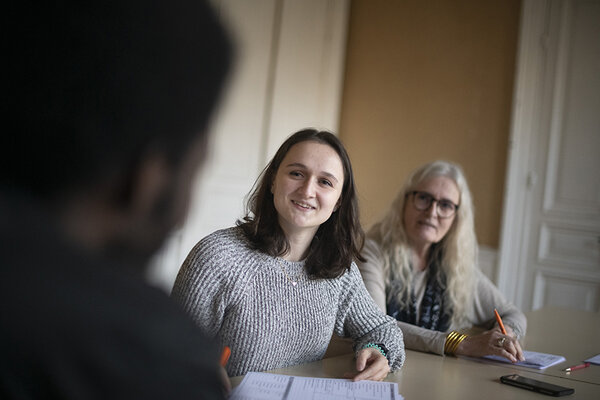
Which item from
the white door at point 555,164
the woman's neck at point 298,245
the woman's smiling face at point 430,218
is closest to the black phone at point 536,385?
the woman's neck at point 298,245

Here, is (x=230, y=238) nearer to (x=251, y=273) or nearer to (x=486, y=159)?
(x=251, y=273)

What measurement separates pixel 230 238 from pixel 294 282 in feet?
0.73

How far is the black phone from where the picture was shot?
152 centimetres

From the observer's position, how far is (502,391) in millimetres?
1524

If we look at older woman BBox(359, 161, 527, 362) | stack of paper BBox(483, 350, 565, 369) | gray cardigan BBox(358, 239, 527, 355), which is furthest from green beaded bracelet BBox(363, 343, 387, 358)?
older woman BBox(359, 161, 527, 362)

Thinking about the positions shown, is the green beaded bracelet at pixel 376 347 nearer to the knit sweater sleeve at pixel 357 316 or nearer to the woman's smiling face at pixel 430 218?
the knit sweater sleeve at pixel 357 316

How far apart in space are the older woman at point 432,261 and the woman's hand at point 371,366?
0.67m

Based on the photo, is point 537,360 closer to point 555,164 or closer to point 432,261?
point 432,261

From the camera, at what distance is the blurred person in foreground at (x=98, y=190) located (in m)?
0.40

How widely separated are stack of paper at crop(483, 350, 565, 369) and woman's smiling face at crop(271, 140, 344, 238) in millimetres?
708

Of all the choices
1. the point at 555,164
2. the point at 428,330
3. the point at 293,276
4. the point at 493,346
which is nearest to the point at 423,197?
the point at 428,330

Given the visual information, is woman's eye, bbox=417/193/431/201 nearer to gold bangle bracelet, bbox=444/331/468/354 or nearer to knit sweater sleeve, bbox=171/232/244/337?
gold bangle bracelet, bbox=444/331/468/354

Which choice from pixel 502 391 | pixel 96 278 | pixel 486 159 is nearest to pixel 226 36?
pixel 96 278

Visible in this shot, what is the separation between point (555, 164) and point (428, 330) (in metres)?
2.90
